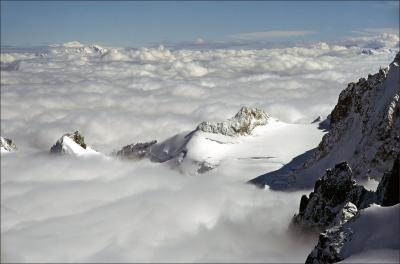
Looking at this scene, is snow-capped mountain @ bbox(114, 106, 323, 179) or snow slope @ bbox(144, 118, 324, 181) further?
snow-capped mountain @ bbox(114, 106, 323, 179)

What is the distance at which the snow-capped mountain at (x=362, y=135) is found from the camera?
3484 inches

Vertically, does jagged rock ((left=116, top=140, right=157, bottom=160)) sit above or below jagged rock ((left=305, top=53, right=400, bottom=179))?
below

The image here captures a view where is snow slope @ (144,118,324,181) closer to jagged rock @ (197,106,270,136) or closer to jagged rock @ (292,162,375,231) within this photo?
jagged rock @ (197,106,270,136)

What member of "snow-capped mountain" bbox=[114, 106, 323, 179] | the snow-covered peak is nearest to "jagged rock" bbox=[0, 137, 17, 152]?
the snow-covered peak

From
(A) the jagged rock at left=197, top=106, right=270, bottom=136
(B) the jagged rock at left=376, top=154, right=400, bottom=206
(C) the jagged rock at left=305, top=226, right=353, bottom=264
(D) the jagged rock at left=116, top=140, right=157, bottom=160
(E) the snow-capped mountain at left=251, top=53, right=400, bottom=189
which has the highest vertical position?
(B) the jagged rock at left=376, top=154, right=400, bottom=206

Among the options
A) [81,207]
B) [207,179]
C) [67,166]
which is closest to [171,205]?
[207,179]

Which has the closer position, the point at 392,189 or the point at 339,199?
the point at 392,189

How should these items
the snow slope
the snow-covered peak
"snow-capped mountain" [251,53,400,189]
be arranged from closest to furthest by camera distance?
→ "snow-capped mountain" [251,53,400,189] < the snow slope < the snow-covered peak

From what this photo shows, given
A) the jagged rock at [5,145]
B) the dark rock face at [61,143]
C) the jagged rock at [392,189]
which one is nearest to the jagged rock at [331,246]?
the jagged rock at [392,189]

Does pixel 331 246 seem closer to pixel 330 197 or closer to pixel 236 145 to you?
pixel 330 197

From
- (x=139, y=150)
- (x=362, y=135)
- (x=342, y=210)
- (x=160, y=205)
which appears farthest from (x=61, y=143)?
(x=342, y=210)

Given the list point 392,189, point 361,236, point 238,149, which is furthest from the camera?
point 238,149

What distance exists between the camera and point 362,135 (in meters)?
100

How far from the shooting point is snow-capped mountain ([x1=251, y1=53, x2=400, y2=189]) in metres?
88.5
